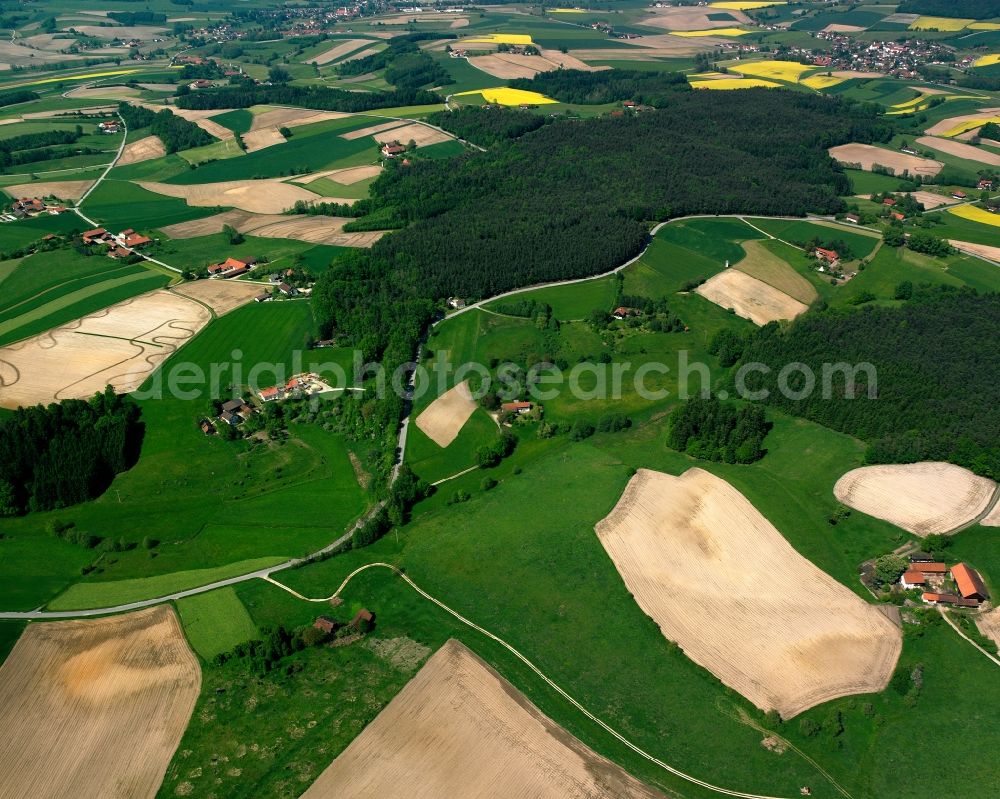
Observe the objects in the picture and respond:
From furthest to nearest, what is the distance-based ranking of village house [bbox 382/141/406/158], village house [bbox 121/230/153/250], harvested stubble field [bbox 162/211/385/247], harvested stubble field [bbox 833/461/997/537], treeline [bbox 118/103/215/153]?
treeline [bbox 118/103/215/153]
village house [bbox 382/141/406/158]
harvested stubble field [bbox 162/211/385/247]
village house [bbox 121/230/153/250]
harvested stubble field [bbox 833/461/997/537]

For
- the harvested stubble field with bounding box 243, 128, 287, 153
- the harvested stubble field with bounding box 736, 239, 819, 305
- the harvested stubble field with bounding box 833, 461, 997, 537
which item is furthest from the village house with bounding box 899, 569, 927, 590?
the harvested stubble field with bounding box 243, 128, 287, 153

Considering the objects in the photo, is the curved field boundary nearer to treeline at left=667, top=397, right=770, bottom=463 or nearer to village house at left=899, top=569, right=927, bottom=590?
village house at left=899, top=569, right=927, bottom=590

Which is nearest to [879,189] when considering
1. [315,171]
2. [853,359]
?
[853,359]

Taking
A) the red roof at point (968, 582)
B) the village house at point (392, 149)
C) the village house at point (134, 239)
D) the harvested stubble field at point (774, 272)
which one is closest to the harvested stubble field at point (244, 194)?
the village house at point (134, 239)

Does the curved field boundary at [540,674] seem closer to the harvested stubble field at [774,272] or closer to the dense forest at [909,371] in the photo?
the dense forest at [909,371]

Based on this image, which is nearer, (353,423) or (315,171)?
(353,423)

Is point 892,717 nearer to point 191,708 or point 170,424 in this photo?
point 191,708
